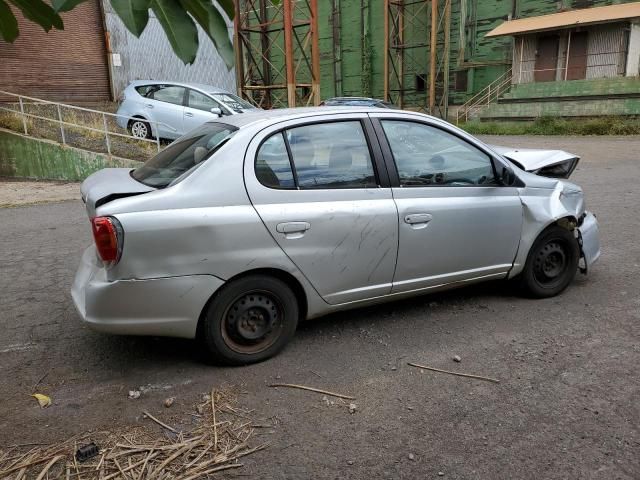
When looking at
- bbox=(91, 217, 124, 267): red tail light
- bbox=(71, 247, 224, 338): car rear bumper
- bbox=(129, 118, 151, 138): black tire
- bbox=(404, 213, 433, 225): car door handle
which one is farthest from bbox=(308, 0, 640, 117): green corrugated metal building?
bbox=(91, 217, 124, 267): red tail light

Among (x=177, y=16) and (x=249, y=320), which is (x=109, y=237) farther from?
(x=177, y=16)

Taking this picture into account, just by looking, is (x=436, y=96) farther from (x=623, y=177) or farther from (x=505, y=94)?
(x=623, y=177)

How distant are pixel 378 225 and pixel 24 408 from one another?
2.44m

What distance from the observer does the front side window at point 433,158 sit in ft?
12.8

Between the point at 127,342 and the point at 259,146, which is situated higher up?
the point at 259,146

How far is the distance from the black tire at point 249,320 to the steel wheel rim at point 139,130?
11275 mm

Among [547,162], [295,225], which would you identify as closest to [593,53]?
[547,162]

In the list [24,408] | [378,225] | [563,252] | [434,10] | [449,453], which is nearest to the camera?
[449,453]

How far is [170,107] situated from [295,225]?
35.6 feet

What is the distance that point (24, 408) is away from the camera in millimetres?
3139

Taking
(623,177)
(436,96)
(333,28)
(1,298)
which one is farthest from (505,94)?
(1,298)

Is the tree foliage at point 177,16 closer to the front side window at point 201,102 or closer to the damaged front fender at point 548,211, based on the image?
the damaged front fender at point 548,211

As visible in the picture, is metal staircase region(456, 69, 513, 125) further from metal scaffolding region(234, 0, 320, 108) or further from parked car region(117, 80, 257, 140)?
parked car region(117, 80, 257, 140)

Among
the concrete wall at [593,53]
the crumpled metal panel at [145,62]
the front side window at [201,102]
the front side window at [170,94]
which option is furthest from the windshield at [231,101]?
the concrete wall at [593,53]
